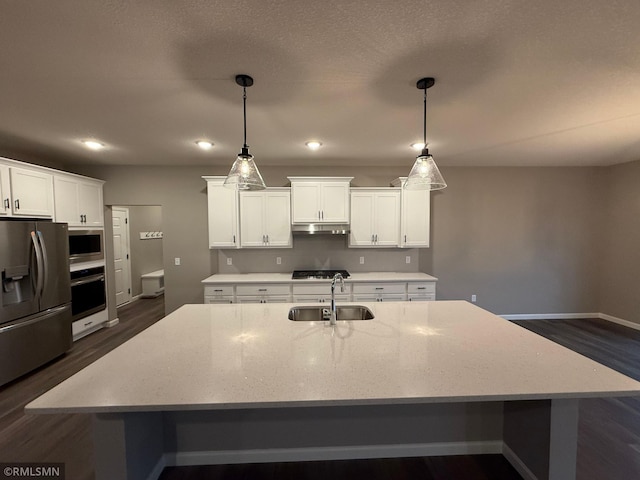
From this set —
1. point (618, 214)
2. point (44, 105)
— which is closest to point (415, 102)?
point (44, 105)

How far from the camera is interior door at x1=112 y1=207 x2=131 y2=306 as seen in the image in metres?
5.36

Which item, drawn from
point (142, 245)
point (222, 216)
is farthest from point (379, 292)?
point (142, 245)

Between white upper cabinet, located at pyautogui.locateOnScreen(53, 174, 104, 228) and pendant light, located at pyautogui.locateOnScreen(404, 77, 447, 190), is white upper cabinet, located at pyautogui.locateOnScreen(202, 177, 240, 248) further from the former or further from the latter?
pendant light, located at pyautogui.locateOnScreen(404, 77, 447, 190)

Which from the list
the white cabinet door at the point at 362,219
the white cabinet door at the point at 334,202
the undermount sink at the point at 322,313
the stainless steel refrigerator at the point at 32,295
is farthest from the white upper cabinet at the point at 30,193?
the white cabinet door at the point at 362,219

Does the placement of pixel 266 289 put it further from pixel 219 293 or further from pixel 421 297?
pixel 421 297

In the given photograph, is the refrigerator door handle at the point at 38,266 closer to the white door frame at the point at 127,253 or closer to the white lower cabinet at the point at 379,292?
the white door frame at the point at 127,253

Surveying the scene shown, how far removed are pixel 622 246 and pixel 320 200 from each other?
4.86m

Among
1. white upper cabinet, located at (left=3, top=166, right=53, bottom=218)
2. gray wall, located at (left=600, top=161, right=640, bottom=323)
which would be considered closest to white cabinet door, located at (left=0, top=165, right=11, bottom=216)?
white upper cabinet, located at (left=3, top=166, right=53, bottom=218)

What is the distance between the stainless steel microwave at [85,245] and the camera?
3.52 metres

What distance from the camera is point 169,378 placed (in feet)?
4.02

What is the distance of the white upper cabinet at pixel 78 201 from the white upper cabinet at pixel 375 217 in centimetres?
381

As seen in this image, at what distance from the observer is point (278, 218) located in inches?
156

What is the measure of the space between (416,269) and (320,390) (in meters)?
3.60

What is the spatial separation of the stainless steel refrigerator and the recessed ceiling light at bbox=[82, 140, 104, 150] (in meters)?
1.00
